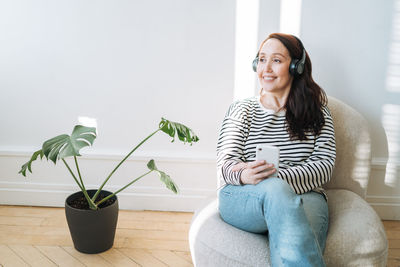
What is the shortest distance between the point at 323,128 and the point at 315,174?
24cm

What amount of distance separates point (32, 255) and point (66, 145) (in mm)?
722

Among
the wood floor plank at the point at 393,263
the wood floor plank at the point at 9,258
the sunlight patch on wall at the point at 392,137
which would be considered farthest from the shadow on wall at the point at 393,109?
the wood floor plank at the point at 9,258

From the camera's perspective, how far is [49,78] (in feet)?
7.45

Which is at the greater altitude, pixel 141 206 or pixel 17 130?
pixel 17 130

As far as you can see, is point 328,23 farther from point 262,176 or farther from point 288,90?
point 262,176

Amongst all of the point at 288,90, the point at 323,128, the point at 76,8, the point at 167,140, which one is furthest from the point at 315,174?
the point at 76,8

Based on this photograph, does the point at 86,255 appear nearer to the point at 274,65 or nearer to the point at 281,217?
the point at 281,217

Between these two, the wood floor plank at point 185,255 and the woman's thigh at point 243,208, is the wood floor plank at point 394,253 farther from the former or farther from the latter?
the wood floor plank at point 185,255

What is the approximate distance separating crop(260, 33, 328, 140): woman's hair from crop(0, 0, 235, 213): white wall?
545 mm

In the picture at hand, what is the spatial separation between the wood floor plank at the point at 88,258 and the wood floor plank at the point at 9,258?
0.23 metres

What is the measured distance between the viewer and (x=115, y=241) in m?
2.03

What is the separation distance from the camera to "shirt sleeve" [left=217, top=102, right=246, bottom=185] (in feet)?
5.34

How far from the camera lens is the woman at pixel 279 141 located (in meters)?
1.41

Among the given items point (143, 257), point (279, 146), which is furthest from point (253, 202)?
point (143, 257)
